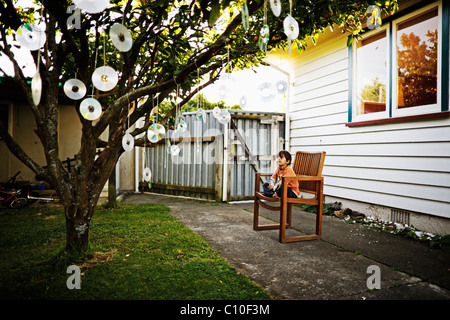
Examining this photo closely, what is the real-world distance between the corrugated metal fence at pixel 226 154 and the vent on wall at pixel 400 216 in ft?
8.68

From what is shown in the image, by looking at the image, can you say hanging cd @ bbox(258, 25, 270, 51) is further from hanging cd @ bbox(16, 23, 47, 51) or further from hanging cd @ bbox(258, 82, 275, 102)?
hanging cd @ bbox(16, 23, 47, 51)

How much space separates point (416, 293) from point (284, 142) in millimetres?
4480

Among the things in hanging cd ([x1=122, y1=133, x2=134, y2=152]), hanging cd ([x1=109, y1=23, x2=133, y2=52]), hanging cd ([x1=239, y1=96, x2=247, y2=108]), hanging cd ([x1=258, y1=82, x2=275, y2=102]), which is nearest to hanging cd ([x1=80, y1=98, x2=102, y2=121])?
hanging cd ([x1=109, y1=23, x2=133, y2=52])

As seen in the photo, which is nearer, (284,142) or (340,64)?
(340,64)

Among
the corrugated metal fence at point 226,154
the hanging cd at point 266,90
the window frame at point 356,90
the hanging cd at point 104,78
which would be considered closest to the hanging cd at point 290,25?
the hanging cd at point 266,90

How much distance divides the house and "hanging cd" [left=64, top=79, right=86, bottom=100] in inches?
146

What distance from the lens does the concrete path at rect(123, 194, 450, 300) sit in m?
1.89

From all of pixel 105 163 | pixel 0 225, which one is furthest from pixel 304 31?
pixel 0 225

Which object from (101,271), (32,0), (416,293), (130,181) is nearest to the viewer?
(416,293)

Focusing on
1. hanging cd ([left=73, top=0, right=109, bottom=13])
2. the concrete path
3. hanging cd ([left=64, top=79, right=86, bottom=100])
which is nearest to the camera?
hanging cd ([left=73, top=0, right=109, bottom=13])

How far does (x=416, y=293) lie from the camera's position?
6.09ft

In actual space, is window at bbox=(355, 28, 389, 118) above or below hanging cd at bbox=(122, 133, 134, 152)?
above
